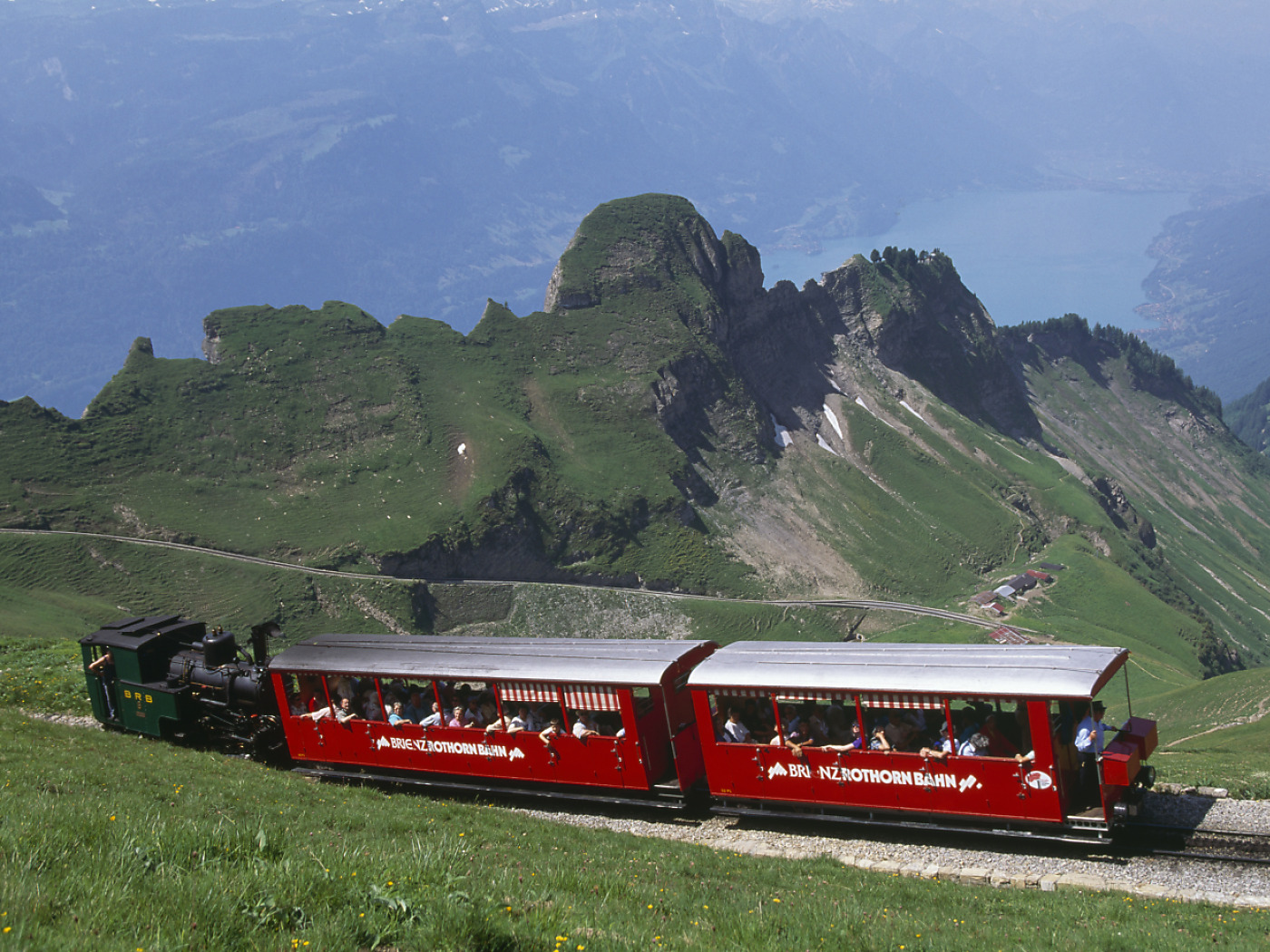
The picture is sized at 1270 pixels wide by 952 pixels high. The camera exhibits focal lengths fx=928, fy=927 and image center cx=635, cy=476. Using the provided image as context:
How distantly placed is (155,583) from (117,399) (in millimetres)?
29268

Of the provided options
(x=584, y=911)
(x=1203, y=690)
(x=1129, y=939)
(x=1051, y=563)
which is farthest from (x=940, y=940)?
(x=1051, y=563)

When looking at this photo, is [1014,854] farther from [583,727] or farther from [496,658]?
[496,658]

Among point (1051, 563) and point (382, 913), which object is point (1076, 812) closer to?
point (382, 913)

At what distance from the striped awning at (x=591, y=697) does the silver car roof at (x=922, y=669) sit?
2.17 m

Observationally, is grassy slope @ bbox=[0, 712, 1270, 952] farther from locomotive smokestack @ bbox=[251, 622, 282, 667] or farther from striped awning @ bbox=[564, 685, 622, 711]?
locomotive smokestack @ bbox=[251, 622, 282, 667]

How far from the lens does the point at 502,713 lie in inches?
1004

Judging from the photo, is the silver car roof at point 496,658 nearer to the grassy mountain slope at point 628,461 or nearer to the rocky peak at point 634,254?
the grassy mountain slope at point 628,461

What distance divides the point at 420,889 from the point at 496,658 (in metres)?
13.8

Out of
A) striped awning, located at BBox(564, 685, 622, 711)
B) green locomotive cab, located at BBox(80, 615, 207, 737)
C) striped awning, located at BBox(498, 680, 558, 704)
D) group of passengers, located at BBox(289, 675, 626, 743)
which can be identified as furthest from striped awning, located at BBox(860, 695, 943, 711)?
green locomotive cab, located at BBox(80, 615, 207, 737)

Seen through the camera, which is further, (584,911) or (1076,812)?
(1076,812)

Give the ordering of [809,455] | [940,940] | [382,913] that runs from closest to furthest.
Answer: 1. [382,913]
2. [940,940]
3. [809,455]

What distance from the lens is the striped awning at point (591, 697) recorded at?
23.7m

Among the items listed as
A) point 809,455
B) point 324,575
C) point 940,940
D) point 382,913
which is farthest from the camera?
point 809,455

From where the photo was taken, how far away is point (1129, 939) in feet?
46.9
